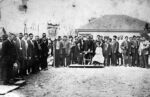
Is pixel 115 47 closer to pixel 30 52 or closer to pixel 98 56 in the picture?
pixel 98 56

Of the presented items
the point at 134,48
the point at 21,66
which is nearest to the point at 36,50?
the point at 21,66

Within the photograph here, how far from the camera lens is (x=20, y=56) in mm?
8883

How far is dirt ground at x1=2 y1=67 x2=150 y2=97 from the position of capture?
271 inches

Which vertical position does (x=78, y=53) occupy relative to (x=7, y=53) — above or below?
below

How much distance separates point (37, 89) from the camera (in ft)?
24.1

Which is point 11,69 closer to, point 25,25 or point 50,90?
point 50,90

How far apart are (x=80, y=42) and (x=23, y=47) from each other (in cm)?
372

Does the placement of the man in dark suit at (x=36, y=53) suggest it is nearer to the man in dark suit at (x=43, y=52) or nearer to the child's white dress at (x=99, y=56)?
the man in dark suit at (x=43, y=52)

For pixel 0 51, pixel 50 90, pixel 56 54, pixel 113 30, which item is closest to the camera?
pixel 50 90

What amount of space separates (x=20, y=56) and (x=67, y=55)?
379 cm

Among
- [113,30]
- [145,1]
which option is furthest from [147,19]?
[113,30]

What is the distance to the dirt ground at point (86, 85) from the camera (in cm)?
688

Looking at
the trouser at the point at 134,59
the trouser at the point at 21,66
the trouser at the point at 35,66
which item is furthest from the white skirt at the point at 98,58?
the trouser at the point at 21,66

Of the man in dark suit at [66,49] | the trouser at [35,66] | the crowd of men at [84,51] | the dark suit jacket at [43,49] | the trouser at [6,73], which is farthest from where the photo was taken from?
the man in dark suit at [66,49]
